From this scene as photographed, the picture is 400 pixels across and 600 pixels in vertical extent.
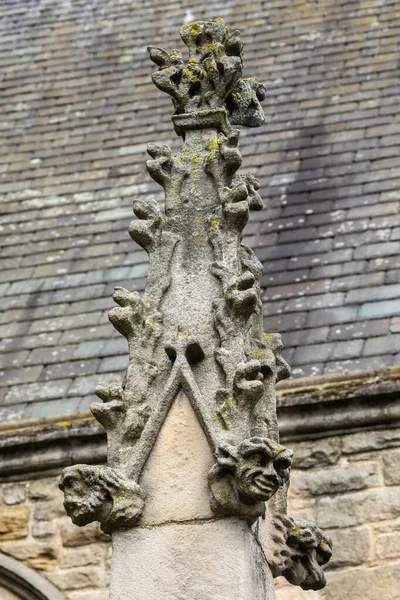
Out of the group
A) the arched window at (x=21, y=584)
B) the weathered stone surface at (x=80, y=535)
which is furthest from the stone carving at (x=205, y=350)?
the arched window at (x=21, y=584)

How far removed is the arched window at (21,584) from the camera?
276 inches

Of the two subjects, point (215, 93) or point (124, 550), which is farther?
point (215, 93)

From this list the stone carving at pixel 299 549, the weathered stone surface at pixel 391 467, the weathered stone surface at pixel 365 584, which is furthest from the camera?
the weathered stone surface at pixel 391 467

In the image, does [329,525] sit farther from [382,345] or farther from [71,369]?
[71,369]

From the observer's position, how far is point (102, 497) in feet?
10.5

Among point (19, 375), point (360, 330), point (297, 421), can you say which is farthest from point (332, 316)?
point (19, 375)

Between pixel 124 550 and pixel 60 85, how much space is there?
825 centimetres

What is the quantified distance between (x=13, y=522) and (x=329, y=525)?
1.66 meters

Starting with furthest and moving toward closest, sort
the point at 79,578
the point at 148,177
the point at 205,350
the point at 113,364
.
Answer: the point at 148,177
the point at 113,364
the point at 79,578
the point at 205,350

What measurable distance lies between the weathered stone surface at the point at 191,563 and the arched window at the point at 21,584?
3957mm

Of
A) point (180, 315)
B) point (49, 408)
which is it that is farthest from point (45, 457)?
point (180, 315)

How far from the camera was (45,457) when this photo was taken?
7.27 metres

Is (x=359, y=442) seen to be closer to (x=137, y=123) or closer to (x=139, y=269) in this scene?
(x=139, y=269)

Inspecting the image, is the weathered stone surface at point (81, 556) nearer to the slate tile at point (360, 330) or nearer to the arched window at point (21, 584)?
the arched window at point (21, 584)
